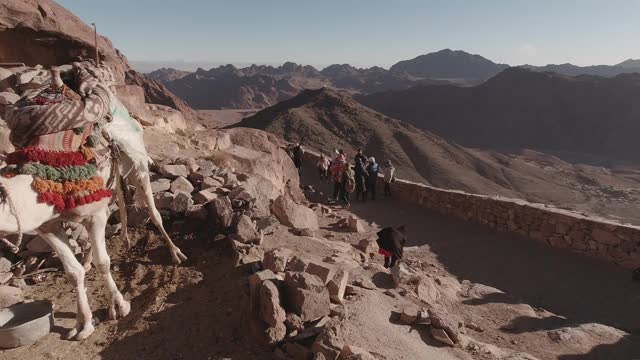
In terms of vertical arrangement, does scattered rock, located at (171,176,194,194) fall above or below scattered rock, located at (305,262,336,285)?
above

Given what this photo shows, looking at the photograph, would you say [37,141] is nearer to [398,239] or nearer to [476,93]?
[398,239]

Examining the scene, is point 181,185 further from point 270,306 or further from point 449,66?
point 449,66

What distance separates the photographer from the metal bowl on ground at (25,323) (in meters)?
3.68

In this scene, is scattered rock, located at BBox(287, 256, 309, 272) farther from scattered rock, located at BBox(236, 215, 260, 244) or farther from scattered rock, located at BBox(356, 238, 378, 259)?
scattered rock, located at BBox(356, 238, 378, 259)

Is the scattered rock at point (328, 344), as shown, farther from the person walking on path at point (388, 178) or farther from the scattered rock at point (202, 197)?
the person walking on path at point (388, 178)

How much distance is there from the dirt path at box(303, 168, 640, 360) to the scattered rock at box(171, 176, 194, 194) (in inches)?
186

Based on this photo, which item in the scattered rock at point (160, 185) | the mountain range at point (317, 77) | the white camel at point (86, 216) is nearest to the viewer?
the white camel at point (86, 216)

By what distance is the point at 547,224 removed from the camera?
30.2 ft

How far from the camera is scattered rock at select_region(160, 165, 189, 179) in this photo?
676 cm

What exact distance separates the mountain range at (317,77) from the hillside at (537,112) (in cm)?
2945

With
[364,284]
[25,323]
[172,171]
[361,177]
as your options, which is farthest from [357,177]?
[25,323]

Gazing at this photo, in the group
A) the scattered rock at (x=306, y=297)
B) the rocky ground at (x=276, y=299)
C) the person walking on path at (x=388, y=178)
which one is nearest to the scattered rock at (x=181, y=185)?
the rocky ground at (x=276, y=299)

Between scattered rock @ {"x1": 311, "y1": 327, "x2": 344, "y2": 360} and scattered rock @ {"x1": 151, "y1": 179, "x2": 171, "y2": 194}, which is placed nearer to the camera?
scattered rock @ {"x1": 311, "y1": 327, "x2": 344, "y2": 360}

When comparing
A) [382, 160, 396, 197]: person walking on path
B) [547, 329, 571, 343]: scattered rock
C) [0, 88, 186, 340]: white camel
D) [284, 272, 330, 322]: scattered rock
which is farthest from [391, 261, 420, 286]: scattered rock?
[382, 160, 396, 197]: person walking on path
